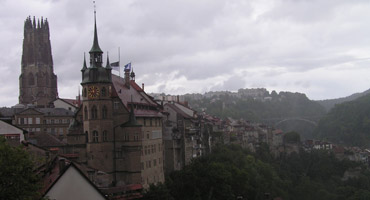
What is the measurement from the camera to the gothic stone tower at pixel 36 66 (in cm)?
16838

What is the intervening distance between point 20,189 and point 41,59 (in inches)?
5721

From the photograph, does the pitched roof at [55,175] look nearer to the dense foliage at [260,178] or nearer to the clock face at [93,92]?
the dense foliage at [260,178]

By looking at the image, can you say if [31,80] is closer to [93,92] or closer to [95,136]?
[93,92]

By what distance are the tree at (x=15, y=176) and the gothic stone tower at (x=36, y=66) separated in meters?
137

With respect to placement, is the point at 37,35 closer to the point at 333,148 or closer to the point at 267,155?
the point at 267,155

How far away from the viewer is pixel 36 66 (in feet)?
557

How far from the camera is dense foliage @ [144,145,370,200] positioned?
248 feet

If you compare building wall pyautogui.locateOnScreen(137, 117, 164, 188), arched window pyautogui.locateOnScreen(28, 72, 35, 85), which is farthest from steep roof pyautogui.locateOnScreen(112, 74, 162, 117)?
arched window pyautogui.locateOnScreen(28, 72, 35, 85)

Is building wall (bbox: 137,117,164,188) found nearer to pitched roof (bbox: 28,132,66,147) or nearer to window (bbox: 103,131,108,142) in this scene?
window (bbox: 103,131,108,142)

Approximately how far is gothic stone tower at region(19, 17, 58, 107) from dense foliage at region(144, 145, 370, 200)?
239ft

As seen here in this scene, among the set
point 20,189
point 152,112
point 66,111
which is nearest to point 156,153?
point 152,112

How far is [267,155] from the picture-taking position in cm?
16638

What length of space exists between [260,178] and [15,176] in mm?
81927

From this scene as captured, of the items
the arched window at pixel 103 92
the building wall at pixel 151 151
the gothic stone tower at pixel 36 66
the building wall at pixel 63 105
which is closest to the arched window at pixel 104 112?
the arched window at pixel 103 92
